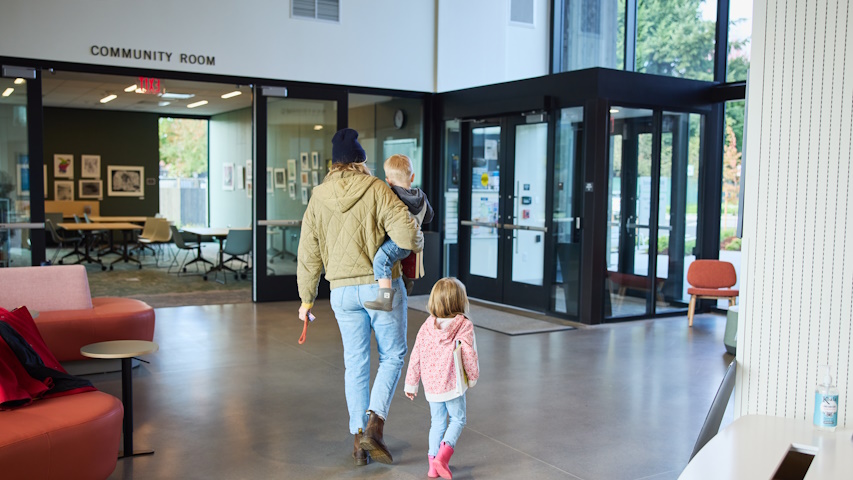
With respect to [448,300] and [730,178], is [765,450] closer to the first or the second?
[448,300]

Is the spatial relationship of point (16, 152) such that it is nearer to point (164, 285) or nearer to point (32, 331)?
point (164, 285)

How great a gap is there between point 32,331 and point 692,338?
631cm

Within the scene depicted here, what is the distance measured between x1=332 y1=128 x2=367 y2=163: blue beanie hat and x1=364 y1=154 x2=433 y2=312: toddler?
173 millimetres

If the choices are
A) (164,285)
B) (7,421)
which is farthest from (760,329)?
(164,285)

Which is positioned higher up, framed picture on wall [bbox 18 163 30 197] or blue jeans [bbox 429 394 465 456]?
framed picture on wall [bbox 18 163 30 197]

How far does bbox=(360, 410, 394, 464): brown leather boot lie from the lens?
424 centimetres

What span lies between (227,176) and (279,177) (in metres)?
8.91

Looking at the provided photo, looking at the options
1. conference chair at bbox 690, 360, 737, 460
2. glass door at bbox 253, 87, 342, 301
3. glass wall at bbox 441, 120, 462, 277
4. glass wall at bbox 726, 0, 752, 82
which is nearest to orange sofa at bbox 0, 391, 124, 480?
conference chair at bbox 690, 360, 737, 460

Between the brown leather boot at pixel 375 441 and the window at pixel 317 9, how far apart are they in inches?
282

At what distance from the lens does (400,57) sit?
11.0 m

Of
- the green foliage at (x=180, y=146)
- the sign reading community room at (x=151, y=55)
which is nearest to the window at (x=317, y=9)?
the sign reading community room at (x=151, y=55)

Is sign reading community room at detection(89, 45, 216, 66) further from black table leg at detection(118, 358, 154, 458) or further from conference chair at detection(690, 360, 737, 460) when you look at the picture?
conference chair at detection(690, 360, 737, 460)

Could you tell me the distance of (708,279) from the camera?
9.06 m

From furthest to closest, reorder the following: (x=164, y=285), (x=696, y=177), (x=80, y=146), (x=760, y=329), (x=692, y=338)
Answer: (x=80, y=146) < (x=164, y=285) < (x=696, y=177) < (x=692, y=338) < (x=760, y=329)
